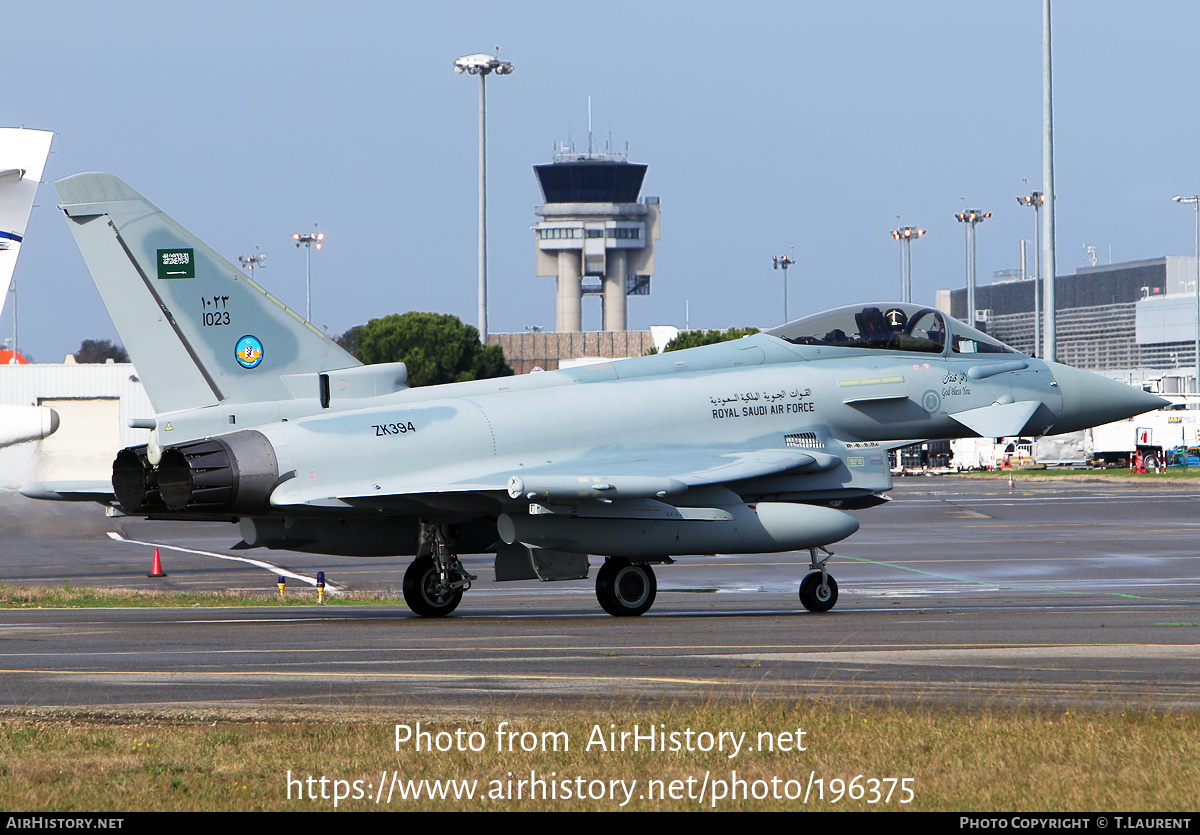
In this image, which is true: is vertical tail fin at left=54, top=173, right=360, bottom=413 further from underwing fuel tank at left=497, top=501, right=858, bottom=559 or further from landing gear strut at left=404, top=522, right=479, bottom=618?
underwing fuel tank at left=497, top=501, right=858, bottom=559

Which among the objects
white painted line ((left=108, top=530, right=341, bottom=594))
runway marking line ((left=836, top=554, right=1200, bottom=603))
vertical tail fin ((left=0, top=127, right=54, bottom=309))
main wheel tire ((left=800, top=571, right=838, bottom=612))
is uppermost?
vertical tail fin ((left=0, top=127, right=54, bottom=309))

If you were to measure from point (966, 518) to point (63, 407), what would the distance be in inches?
1964

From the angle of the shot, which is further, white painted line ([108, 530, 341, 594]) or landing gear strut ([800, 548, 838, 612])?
white painted line ([108, 530, 341, 594])

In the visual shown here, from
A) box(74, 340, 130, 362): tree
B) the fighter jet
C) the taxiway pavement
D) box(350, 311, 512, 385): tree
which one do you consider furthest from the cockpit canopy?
box(74, 340, 130, 362): tree

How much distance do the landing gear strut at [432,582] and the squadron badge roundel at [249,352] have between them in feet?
9.77

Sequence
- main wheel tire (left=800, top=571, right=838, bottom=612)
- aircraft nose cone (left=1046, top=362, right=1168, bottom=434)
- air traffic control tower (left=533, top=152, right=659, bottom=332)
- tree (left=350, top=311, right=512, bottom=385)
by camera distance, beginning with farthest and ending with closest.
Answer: air traffic control tower (left=533, top=152, right=659, bottom=332)
tree (left=350, top=311, right=512, bottom=385)
aircraft nose cone (left=1046, top=362, right=1168, bottom=434)
main wheel tire (left=800, top=571, right=838, bottom=612)

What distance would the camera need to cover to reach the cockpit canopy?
19453mm

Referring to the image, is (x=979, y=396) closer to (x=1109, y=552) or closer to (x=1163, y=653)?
(x=1163, y=653)

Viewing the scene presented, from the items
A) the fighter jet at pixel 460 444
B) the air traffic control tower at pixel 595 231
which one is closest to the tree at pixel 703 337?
the air traffic control tower at pixel 595 231

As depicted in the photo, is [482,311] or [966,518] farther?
[482,311]

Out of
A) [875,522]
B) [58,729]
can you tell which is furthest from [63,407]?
[58,729]

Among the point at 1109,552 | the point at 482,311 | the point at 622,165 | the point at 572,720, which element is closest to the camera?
the point at 572,720

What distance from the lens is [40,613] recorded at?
64.1 feet

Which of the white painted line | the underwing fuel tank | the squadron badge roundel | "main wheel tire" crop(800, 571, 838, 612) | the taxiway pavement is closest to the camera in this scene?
the taxiway pavement
